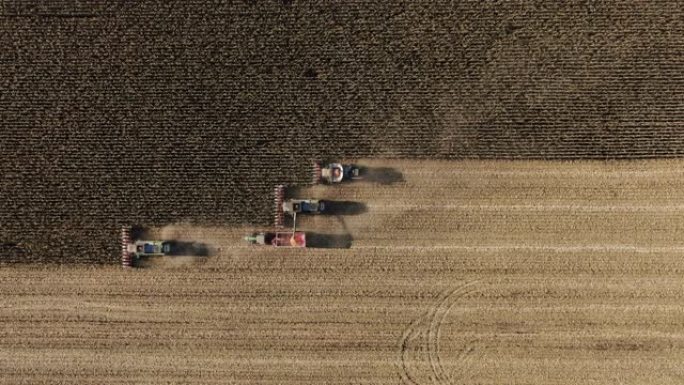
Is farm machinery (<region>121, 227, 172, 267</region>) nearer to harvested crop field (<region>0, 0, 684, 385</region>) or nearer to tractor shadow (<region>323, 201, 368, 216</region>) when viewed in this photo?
harvested crop field (<region>0, 0, 684, 385</region>)

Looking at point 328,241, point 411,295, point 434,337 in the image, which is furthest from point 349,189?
point 434,337

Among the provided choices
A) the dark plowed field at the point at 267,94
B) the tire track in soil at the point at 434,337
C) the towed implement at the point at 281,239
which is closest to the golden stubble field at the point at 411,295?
the tire track in soil at the point at 434,337

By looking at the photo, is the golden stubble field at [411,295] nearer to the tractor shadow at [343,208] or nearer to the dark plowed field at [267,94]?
the tractor shadow at [343,208]

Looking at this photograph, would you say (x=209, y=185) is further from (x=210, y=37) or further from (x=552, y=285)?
(x=552, y=285)

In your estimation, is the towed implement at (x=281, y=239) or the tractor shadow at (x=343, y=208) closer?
the towed implement at (x=281, y=239)

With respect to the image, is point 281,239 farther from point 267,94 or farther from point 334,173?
point 267,94

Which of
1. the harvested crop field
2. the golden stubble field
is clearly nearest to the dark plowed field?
the harvested crop field
